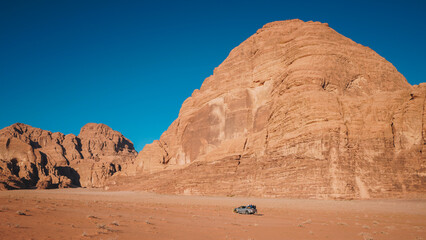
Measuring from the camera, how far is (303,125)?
38531 millimetres

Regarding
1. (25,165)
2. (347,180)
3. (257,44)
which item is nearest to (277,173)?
(347,180)

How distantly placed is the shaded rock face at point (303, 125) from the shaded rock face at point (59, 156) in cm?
3957

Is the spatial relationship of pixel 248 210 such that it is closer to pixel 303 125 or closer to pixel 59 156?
pixel 303 125

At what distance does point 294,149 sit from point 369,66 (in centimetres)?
1933

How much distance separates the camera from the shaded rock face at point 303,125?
32844mm

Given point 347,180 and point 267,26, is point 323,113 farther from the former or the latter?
point 267,26

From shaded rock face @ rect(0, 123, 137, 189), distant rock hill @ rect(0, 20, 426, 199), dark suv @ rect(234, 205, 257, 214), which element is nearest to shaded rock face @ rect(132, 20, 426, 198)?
distant rock hill @ rect(0, 20, 426, 199)

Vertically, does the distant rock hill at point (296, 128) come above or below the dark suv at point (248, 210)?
above

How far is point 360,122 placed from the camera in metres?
36.3

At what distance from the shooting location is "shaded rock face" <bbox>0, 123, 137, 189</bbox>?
88375 millimetres

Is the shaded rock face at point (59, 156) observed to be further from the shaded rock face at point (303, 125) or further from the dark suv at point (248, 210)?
the dark suv at point (248, 210)

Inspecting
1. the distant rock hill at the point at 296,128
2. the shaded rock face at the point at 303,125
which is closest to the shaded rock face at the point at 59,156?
the distant rock hill at the point at 296,128

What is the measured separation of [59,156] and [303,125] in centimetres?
12488

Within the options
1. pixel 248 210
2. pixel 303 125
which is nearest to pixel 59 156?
pixel 303 125
